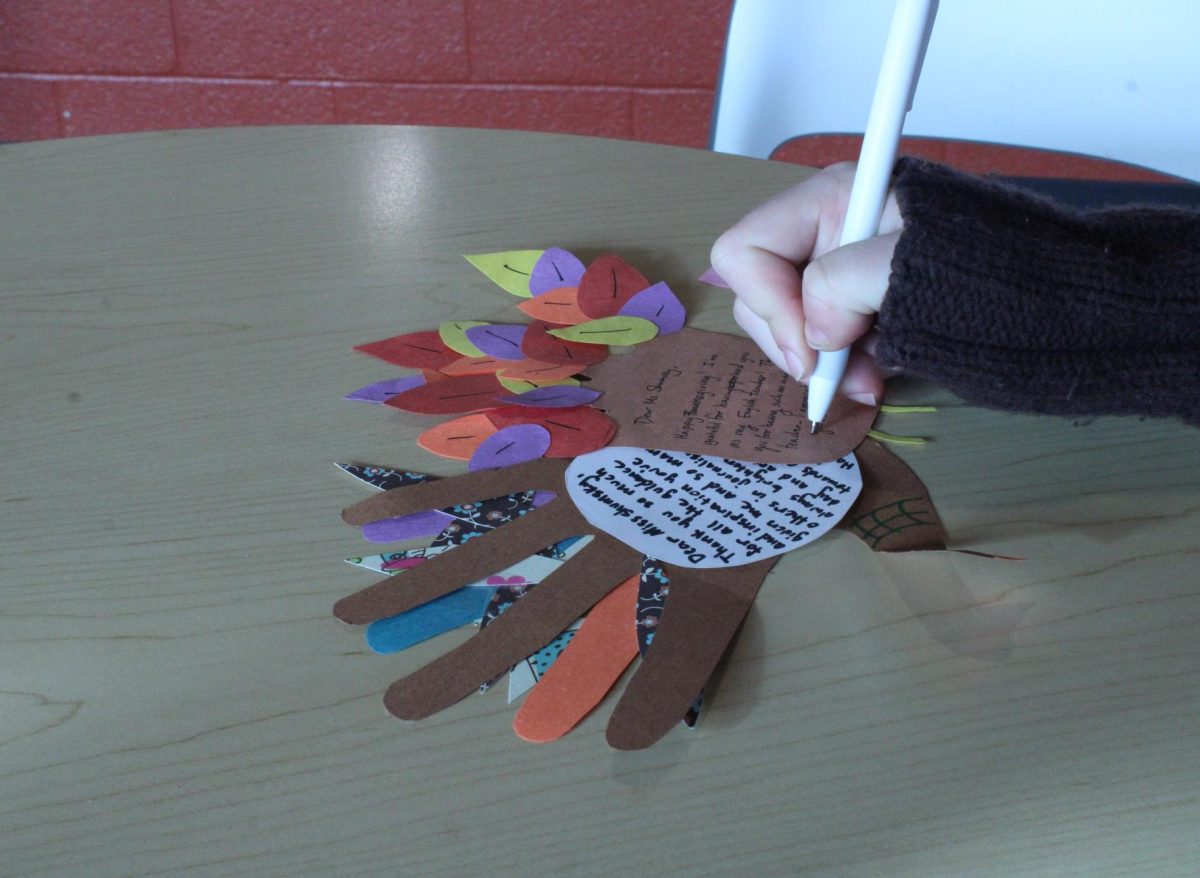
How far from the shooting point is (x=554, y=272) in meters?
0.66

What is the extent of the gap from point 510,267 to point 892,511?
0.31 meters

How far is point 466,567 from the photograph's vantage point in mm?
432

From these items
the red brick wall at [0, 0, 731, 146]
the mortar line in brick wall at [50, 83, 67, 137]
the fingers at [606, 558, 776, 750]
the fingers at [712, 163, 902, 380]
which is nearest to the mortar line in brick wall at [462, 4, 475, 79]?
the red brick wall at [0, 0, 731, 146]

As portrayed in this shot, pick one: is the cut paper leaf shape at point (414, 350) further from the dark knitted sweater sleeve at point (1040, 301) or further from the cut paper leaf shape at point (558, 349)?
the dark knitted sweater sleeve at point (1040, 301)

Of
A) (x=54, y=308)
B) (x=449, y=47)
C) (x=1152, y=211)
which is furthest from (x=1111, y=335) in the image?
(x=449, y=47)

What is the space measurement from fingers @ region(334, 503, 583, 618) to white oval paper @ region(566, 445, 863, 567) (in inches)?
0.5

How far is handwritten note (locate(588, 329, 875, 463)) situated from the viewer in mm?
513

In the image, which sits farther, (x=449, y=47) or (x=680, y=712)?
(x=449, y=47)

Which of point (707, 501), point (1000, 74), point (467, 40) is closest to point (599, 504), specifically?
point (707, 501)

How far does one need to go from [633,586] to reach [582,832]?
114mm

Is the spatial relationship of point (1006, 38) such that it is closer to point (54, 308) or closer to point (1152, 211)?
point (1152, 211)

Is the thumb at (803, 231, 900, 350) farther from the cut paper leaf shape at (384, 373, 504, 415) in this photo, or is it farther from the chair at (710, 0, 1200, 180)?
the chair at (710, 0, 1200, 180)

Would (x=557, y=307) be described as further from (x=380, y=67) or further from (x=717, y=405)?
(x=380, y=67)

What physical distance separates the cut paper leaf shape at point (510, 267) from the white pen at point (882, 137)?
0.21 meters
